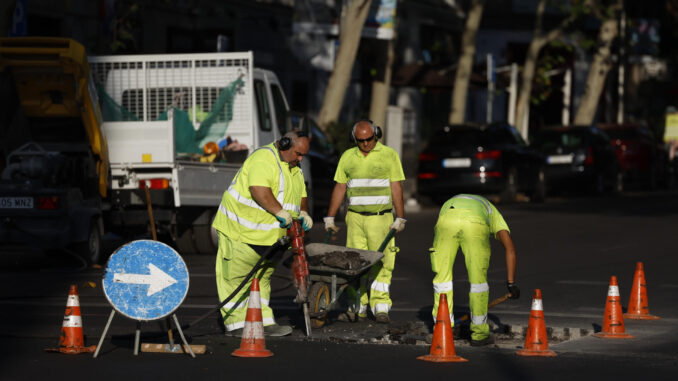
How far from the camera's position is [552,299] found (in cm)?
1280

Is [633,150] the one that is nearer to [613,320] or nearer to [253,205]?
[613,320]

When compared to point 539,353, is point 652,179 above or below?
above

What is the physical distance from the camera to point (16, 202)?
14930mm

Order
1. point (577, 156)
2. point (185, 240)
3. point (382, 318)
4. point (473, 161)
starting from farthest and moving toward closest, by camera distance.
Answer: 1. point (577, 156)
2. point (473, 161)
3. point (185, 240)
4. point (382, 318)

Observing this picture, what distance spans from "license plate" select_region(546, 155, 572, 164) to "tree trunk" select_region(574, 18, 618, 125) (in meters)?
12.2

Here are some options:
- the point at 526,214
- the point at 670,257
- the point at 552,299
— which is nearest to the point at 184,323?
the point at 552,299

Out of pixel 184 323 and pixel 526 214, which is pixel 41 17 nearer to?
pixel 526 214

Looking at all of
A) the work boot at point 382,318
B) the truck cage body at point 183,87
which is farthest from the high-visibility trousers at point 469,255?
the truck cage body at point 183,87

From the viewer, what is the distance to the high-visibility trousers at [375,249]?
11.5 meters

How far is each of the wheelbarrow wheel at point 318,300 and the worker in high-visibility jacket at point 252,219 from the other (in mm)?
686

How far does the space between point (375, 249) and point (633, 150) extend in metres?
23.0

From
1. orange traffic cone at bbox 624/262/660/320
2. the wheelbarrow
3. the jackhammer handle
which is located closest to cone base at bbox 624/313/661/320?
orange traffic cone at bbox 624/262/660/320

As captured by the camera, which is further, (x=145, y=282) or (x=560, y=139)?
(x=560, y=139)

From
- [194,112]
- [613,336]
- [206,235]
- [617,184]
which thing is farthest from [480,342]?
[617,184]
